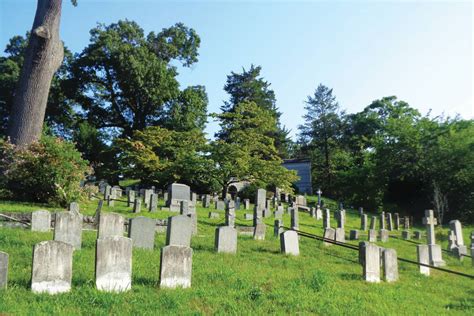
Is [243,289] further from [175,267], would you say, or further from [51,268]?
[51,268]

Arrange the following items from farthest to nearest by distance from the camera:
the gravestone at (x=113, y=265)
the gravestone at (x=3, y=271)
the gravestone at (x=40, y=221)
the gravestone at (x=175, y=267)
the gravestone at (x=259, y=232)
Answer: the gravestone at (x=259, y=232) < the gravestone at (x=40, y=221) < the gravestone at (x=175, y=267) < the gravestone at (x=113, y=265) < the gravestone at (x=3, y=271)

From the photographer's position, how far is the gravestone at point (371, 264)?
7821 millimetres

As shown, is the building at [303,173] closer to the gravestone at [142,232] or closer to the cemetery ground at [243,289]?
the cemetery ground at [243,289]

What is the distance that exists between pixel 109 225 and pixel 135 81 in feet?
86.1

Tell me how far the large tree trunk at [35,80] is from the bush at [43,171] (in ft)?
4.46

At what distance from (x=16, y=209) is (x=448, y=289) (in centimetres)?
1195

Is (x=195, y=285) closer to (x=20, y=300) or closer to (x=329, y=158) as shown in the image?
(x=20, y=300)

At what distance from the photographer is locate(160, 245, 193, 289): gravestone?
589 centimetres

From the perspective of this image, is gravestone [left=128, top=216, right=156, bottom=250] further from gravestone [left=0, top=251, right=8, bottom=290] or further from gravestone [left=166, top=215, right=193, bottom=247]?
gravestone [left=0, top=251, right=8, bottom=290]

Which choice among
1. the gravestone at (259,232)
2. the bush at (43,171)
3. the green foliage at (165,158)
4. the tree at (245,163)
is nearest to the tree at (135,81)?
the green foliage at (165,158)

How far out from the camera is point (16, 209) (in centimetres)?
1262

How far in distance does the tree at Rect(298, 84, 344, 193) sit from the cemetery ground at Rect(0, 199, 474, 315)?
124 ft

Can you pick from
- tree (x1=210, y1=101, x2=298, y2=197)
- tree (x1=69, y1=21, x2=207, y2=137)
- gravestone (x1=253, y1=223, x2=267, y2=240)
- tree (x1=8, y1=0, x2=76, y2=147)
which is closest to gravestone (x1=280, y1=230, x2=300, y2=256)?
gravestone (x1=253, y1=223, x2=267, y2=240)

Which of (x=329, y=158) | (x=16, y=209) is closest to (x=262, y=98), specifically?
(x=329, y=158)
